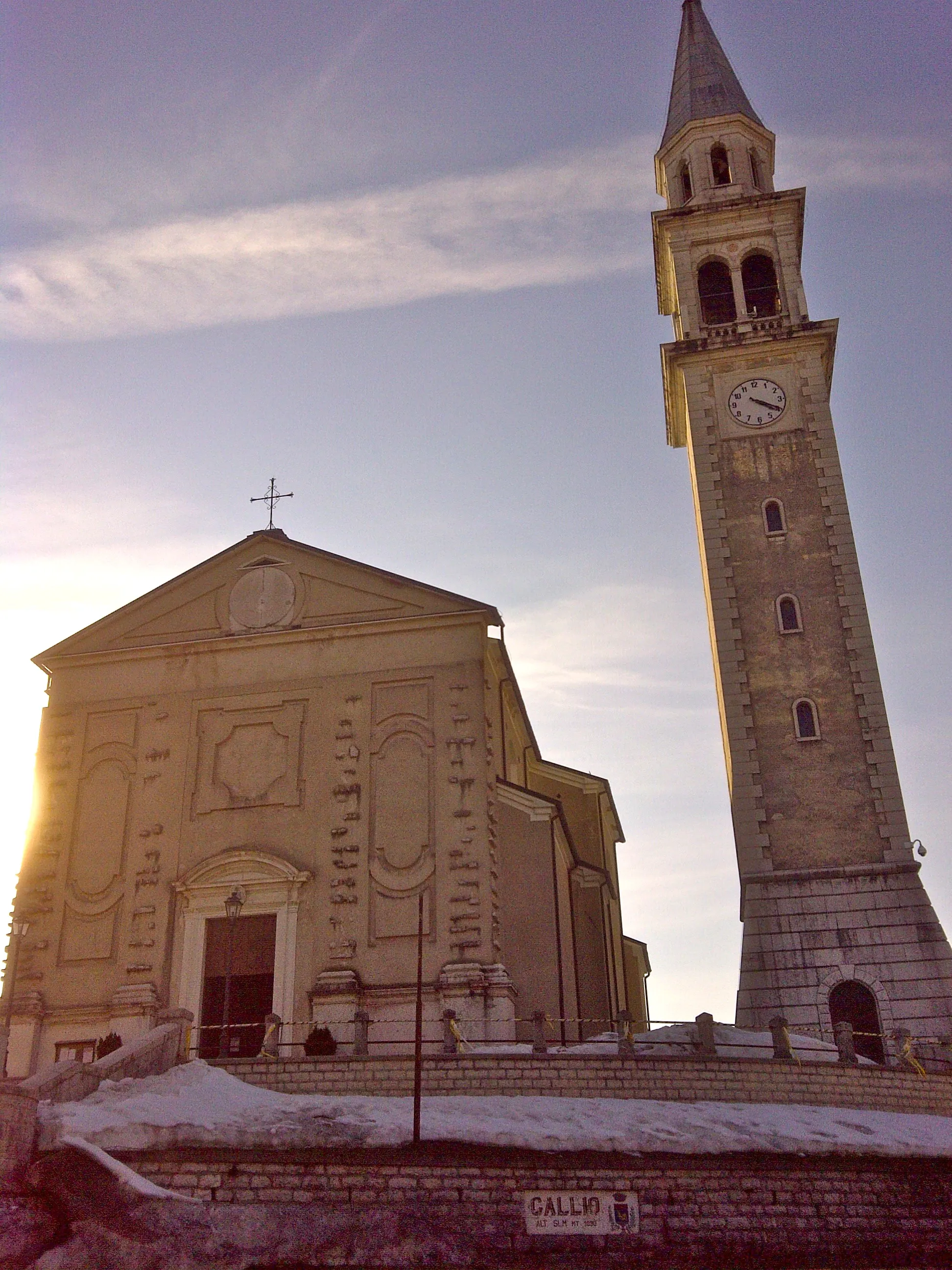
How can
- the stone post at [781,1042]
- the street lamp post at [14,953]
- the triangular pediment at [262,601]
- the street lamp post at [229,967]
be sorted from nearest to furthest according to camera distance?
the stone post at [781,1042] → the street lamp post at [229,967] → the street lamp post at [14,953] → the triangular pediment at [262,601]

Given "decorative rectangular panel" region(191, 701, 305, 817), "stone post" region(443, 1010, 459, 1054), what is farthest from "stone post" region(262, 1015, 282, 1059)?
"decorative rectangular panel" region(191, 701, 305, 817)

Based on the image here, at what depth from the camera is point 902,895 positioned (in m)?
27.1

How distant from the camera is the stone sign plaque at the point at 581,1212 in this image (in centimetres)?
1705

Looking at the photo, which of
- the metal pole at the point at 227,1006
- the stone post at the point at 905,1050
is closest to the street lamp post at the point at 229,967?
the metal pole at the point at 227,1006

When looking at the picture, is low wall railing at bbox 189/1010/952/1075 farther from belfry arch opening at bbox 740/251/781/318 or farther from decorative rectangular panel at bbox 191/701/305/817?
belfry arch opening at bbox 740/251/781/318

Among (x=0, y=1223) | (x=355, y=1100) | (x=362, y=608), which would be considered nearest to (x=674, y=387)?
(x=362, y=608)

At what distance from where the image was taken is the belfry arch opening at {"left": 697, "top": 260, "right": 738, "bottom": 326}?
3606 cm

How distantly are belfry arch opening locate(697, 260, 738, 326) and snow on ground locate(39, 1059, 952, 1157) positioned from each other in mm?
22601

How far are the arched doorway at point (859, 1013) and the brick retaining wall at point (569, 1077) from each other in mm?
4199

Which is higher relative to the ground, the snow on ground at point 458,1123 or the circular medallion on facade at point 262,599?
the circular medallion on facade at point 262,599

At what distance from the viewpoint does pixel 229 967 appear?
23719mm

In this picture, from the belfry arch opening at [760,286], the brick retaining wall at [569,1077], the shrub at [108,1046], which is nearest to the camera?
the brick retaining wall at [569,1077]

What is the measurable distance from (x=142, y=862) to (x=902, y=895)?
16.7 m

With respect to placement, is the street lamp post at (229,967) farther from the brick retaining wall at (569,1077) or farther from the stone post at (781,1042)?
the stone post at (781,1042)
